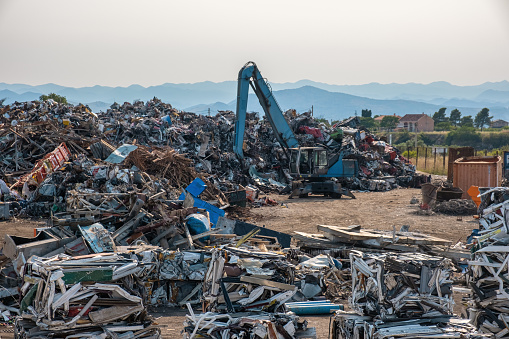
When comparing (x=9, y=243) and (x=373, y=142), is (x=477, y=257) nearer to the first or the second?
(x=9, y=243)

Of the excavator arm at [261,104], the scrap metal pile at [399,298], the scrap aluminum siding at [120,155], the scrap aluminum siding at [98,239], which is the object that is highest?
the excavator arm at [261,104]

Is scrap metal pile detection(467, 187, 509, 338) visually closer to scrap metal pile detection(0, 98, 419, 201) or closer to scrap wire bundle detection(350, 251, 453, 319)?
scrap wire bundle detection(350, 251, 453, 319)

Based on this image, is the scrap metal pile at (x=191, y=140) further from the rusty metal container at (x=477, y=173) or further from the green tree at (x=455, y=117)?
the green tree at (x=455, y=117)

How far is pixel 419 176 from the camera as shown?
26234 mm

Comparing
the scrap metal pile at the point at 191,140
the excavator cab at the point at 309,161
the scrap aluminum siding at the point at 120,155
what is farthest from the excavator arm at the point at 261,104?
the scrap aluminum siding at the point at 120,155

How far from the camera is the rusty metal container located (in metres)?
18.8

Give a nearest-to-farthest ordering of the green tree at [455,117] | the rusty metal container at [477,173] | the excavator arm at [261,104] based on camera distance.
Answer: the rusty metal container at [477,173] < the excavator arm at [261,104] < the green tree at [455,117]

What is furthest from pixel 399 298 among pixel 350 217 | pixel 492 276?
pixel 350 217

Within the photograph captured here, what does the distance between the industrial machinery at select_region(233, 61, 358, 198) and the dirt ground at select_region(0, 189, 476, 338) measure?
1.77 feet

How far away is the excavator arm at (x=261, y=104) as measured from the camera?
2419 cm

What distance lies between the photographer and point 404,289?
15.7 feet

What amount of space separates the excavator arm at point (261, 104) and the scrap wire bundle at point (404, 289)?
1923cm

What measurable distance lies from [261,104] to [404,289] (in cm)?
2094

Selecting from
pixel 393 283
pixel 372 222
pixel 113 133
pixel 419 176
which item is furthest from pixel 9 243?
pixel 419 176
